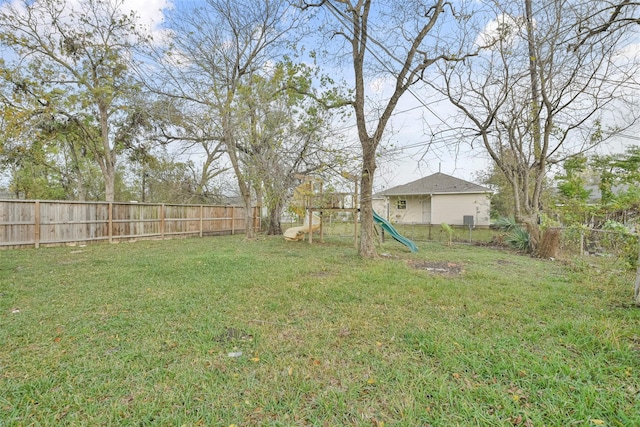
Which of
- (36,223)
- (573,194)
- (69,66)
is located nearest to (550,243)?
(573,194)

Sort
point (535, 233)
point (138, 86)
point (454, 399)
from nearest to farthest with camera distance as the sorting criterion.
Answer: point (454, 399)
point (535, 233)
point (138, 86)

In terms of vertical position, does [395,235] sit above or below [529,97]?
below

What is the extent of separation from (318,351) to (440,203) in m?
18.4

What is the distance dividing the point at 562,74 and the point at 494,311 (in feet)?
23.5

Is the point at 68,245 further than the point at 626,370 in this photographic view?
Yes

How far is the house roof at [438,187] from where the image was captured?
710 inches

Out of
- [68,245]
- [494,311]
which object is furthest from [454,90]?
[68,245]

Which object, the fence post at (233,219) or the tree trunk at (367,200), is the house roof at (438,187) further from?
the tree trunk at (367,200)

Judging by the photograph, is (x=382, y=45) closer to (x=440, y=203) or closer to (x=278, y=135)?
(x=278, y=135)

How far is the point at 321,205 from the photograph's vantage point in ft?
33.0

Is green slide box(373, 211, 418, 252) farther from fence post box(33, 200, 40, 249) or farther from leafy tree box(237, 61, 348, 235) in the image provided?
fence post box(33, 200, 40, 249)

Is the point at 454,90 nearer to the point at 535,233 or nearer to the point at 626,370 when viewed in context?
the point at 535,233

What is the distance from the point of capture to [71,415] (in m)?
1.75

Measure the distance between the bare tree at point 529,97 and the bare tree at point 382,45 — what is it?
1336mm
